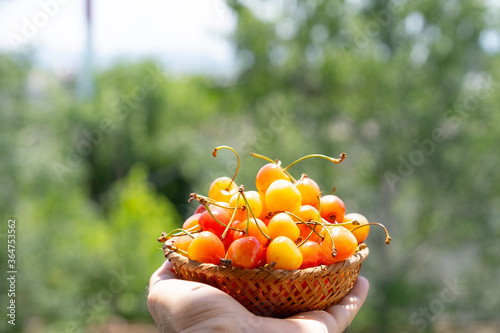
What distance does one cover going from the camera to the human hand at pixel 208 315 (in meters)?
0.79

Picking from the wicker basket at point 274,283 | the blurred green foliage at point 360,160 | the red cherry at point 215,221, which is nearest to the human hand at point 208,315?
the wicker basket at point 274,283

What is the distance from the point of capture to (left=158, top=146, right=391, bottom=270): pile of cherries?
2.85 ft

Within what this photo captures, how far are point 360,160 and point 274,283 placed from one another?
4817mm

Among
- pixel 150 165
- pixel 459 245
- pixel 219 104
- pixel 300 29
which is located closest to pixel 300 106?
pixel 300 29

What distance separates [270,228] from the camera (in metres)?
0.94

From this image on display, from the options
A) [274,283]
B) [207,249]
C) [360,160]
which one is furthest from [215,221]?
[360,160]

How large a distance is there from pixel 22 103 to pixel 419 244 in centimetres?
462

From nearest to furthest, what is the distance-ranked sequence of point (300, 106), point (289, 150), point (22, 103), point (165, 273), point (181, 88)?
point (165, 273), point (22, 103), point (289, 150), point (300, 106), point (181, 88)

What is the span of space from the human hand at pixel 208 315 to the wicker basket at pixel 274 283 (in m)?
0.03

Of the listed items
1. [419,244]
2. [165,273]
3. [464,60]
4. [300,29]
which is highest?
[300,29]

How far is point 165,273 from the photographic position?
101 centimetres

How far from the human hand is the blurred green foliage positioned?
11.5 feet

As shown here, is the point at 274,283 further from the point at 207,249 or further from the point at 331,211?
the point at 331,211

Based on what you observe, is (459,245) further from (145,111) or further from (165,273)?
(145,111)
